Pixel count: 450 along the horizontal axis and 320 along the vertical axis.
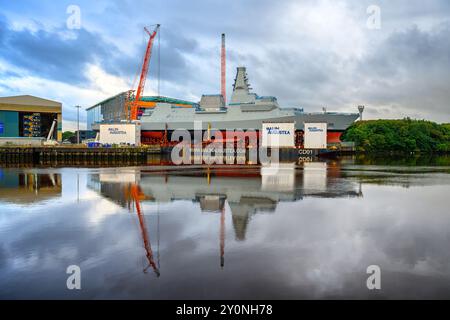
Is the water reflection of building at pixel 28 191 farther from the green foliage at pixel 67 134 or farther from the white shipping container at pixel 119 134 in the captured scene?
the green foliage at pixel 67 134

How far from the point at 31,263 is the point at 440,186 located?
1992 centimetres

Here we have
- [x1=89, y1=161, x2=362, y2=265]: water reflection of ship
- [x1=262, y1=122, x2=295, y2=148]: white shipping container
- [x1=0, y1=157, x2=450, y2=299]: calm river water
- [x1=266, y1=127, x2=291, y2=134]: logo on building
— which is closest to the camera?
[x1=0, y1=157, x2=450, y2=299]: calm river water

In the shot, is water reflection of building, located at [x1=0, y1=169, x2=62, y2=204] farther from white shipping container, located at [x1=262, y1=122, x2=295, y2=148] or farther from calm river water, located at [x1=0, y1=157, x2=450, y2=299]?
white shipping container, located at [x1=262, y1=122, x2=295, y2=148]

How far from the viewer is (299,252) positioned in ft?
25.5

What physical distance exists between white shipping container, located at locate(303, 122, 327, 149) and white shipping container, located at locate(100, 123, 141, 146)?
95.7ft

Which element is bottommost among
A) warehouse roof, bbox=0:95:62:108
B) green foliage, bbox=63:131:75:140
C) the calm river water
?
the calm river water

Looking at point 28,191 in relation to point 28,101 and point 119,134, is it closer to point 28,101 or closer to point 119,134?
point 119,134

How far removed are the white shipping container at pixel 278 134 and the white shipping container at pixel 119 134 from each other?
22.7m

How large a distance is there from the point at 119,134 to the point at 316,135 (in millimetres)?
33134

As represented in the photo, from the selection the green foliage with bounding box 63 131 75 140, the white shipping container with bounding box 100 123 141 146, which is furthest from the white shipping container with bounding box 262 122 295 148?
the green foliage with bounding box 63 131 75 140

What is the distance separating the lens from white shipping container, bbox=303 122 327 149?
55438 millimetres

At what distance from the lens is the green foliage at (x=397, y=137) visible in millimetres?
70875
